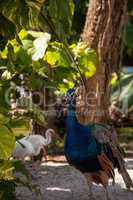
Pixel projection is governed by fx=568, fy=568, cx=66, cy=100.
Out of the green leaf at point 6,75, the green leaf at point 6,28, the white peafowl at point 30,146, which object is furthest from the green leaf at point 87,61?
the green leaf at point 6,28

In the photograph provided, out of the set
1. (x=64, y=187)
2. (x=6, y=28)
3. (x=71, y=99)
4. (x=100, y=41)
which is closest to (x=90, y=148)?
(x=71, y=99)

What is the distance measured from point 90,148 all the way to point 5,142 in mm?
1586

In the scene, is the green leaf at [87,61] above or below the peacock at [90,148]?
above

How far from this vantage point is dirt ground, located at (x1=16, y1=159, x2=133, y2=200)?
534cm

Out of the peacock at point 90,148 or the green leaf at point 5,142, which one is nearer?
the green leaf at point 5,142

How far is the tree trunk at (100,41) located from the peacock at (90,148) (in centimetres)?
191

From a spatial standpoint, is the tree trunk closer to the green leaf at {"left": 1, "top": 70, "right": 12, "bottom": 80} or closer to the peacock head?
the peacock head

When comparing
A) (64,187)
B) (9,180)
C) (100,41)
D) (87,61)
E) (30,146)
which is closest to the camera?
(9,180)

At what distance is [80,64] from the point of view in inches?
209

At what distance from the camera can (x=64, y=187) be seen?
5.81 metres

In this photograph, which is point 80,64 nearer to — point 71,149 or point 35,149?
point 71,149

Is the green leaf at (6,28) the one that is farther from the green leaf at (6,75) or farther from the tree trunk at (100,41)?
the tree trunk at (100,41)

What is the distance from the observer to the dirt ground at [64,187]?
5.34 metres

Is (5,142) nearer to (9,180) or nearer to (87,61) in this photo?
(9,180)
